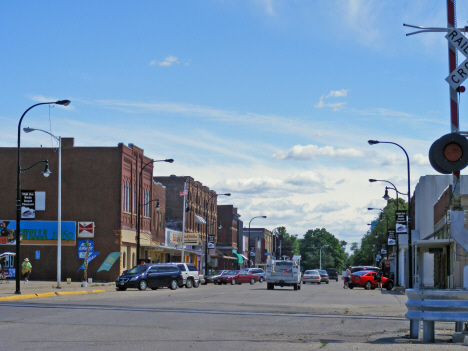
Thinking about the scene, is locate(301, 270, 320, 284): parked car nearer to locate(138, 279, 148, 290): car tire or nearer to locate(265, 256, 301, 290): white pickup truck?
locate(265, 256, 301, 290): white pickup truck

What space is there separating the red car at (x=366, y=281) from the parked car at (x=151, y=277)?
16.2m

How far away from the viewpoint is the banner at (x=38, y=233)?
52.3 metres

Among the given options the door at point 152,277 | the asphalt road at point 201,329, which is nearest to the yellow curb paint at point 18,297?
the asphalt road at point 201,329

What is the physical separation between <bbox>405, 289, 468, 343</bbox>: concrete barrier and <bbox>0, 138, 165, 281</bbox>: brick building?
43.6m

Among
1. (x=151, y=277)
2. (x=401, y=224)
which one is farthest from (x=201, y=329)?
(x=401, y=224)

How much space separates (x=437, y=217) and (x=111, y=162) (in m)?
26.2

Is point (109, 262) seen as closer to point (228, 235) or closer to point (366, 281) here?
point (366, 281)

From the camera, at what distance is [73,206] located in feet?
175

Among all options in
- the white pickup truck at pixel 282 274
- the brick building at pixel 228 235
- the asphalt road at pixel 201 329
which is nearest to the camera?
the asphalt road at pixel 201 329

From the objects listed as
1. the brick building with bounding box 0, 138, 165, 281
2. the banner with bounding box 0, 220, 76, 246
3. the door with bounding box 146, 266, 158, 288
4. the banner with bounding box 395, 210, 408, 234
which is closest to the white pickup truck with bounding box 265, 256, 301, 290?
the door with bounding box 146, 266, 158, 288

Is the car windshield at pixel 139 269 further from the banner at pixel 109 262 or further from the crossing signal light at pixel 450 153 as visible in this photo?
the crossing signal light at pixel 450 153

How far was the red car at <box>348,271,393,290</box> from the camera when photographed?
165 ft

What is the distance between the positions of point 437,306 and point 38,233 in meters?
46.1

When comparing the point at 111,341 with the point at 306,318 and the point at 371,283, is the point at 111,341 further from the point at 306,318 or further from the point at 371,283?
the point at 371,283
